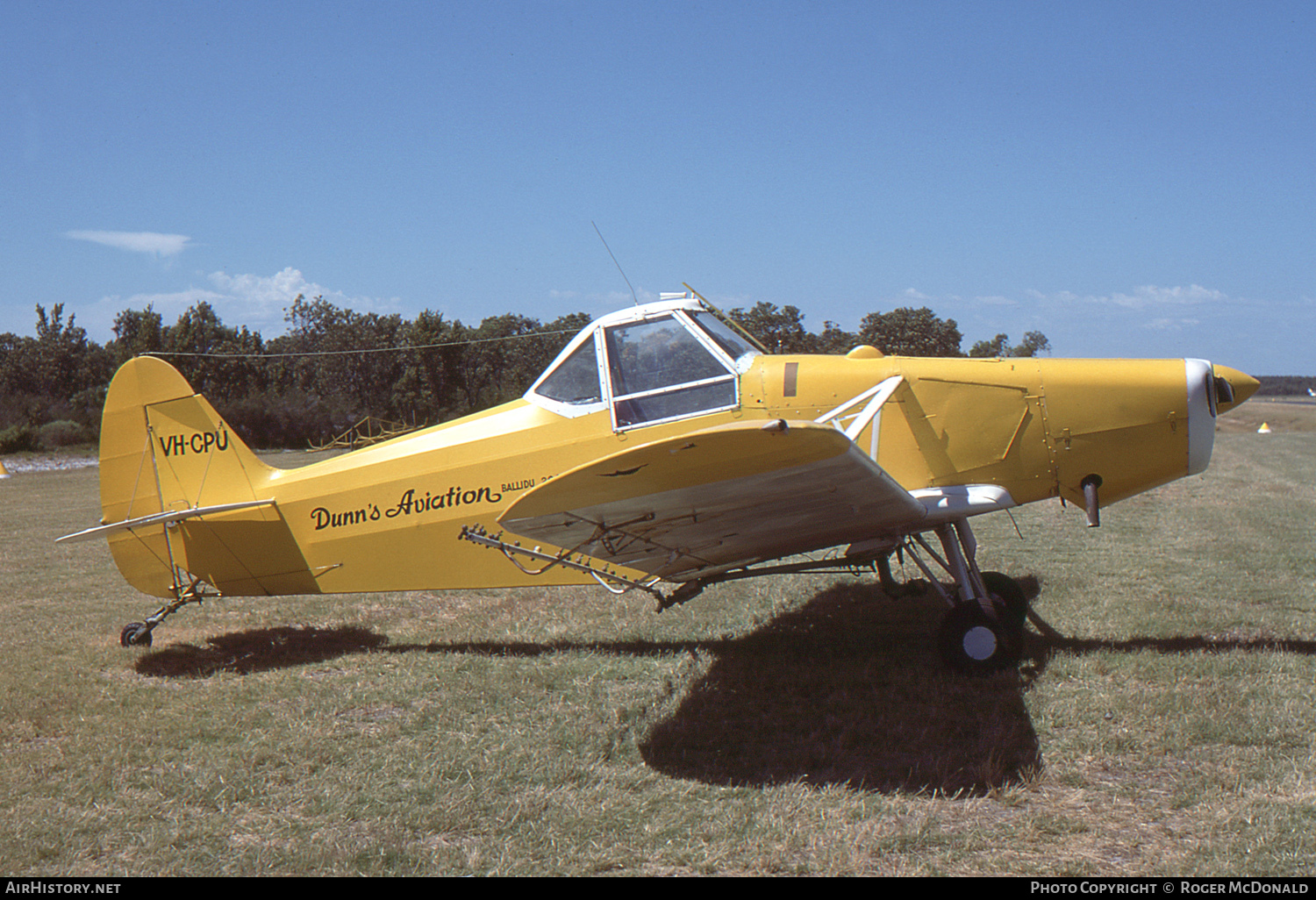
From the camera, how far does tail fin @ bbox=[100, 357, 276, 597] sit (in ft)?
22.0

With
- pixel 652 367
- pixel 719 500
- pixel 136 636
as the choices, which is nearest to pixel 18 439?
pixel 136 636

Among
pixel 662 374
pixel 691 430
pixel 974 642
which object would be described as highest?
pixel 662 374

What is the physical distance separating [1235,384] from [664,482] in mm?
4021

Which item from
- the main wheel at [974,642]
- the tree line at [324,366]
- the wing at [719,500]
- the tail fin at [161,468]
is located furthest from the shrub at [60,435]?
the main wheel at [974,642]

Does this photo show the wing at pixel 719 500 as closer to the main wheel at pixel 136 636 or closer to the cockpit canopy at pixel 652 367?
the cockpit canopy at pixel 652 367

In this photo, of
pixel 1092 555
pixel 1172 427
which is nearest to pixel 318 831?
pixel 1172 427

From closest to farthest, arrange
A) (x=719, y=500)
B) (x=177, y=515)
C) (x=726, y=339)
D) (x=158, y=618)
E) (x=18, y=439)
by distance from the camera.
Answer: (x=719, y=500) < (x=726, y=339) < (x=177, y=515) < (x=158, y=618) < (x=18, y=439)

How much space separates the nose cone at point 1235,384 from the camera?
17.6ft

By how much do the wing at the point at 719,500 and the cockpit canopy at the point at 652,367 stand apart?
3.25 feet

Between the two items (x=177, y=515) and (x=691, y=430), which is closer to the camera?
(x=691, y=430)

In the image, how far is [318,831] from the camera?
374cm

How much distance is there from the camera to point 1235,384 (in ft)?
17.6

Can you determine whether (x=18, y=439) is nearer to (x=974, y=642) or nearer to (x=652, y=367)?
(x=652, y=367)

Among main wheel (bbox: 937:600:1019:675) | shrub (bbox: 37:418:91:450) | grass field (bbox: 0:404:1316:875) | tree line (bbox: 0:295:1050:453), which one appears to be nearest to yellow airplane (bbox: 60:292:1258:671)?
main wheel (bbox: 937:600:1019:675)
